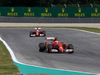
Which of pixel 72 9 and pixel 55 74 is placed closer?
pixel 55 74

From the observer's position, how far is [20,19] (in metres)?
42.1

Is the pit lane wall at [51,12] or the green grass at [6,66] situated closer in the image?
the green grass at [6,66]

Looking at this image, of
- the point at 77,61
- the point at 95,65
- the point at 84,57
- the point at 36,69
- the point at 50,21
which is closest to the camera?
the point at 36,69

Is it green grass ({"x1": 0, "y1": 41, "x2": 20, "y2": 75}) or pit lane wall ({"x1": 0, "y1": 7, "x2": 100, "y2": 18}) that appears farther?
pit lane wall ({"x1": 0, "y1": 7, "x2": 100, "y2": 18})

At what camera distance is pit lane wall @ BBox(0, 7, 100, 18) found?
4228 cm

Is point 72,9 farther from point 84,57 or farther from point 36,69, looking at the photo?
Result: point 36,69

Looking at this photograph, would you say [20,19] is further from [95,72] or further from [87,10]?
[95,72]

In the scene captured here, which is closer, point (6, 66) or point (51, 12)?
point (6, 66)

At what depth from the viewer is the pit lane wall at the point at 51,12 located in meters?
42.3

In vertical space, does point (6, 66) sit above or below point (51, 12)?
above

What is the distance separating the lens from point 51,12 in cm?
4247

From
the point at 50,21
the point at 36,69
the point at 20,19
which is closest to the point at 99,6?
the point at 50,21

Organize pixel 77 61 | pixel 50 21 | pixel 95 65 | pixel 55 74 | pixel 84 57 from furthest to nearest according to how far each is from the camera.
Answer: pixel 50 21 < pixel 84 57 < pixel 77 61 < pixel 95 65 < pixel 55 74

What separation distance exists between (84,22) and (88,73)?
33406 mm
